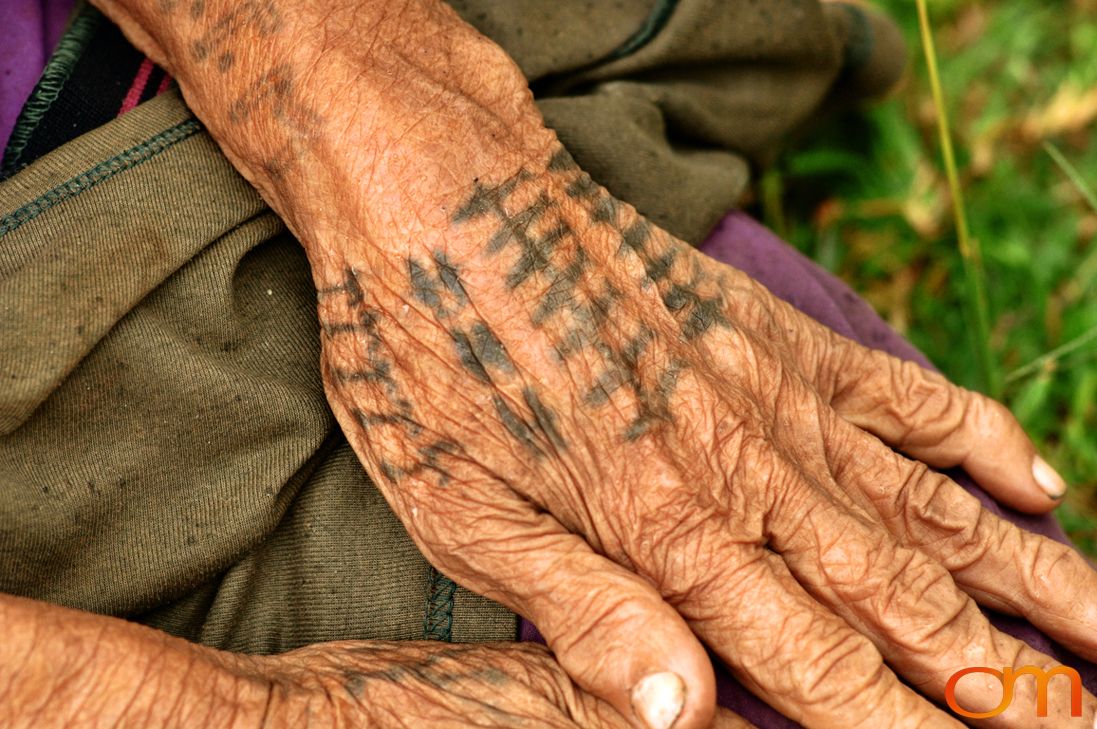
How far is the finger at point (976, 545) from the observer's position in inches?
54.9

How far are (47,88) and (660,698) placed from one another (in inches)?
45.9

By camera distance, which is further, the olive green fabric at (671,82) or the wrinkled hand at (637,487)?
the olive green fabric at (671,82)

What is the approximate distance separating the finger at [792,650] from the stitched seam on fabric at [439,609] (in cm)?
32

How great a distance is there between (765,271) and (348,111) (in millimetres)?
790

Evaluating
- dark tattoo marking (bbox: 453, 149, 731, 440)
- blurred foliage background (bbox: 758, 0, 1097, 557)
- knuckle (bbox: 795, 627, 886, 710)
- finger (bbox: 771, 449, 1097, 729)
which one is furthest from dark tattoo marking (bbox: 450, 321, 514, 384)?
blurred foliage background (bbox: 758, 0, 1097, 557)

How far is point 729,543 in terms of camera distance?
1.27 m

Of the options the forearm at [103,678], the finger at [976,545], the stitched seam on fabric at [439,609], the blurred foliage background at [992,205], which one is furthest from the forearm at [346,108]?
the blurred foliage background at [992,205]

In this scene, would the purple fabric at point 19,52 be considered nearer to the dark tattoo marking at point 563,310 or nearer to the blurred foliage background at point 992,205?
the dark tattoo marking at point 563,310

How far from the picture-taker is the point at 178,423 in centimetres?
130

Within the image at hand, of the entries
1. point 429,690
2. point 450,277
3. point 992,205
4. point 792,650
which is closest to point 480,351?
point 450,277

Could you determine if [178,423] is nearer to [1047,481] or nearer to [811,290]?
[811,290]

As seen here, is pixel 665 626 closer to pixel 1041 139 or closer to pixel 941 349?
pixel 941 349

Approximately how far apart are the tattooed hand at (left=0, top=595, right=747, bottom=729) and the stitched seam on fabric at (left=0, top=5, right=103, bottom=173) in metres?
→ 0.63

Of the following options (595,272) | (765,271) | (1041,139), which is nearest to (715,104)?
(765,271)
